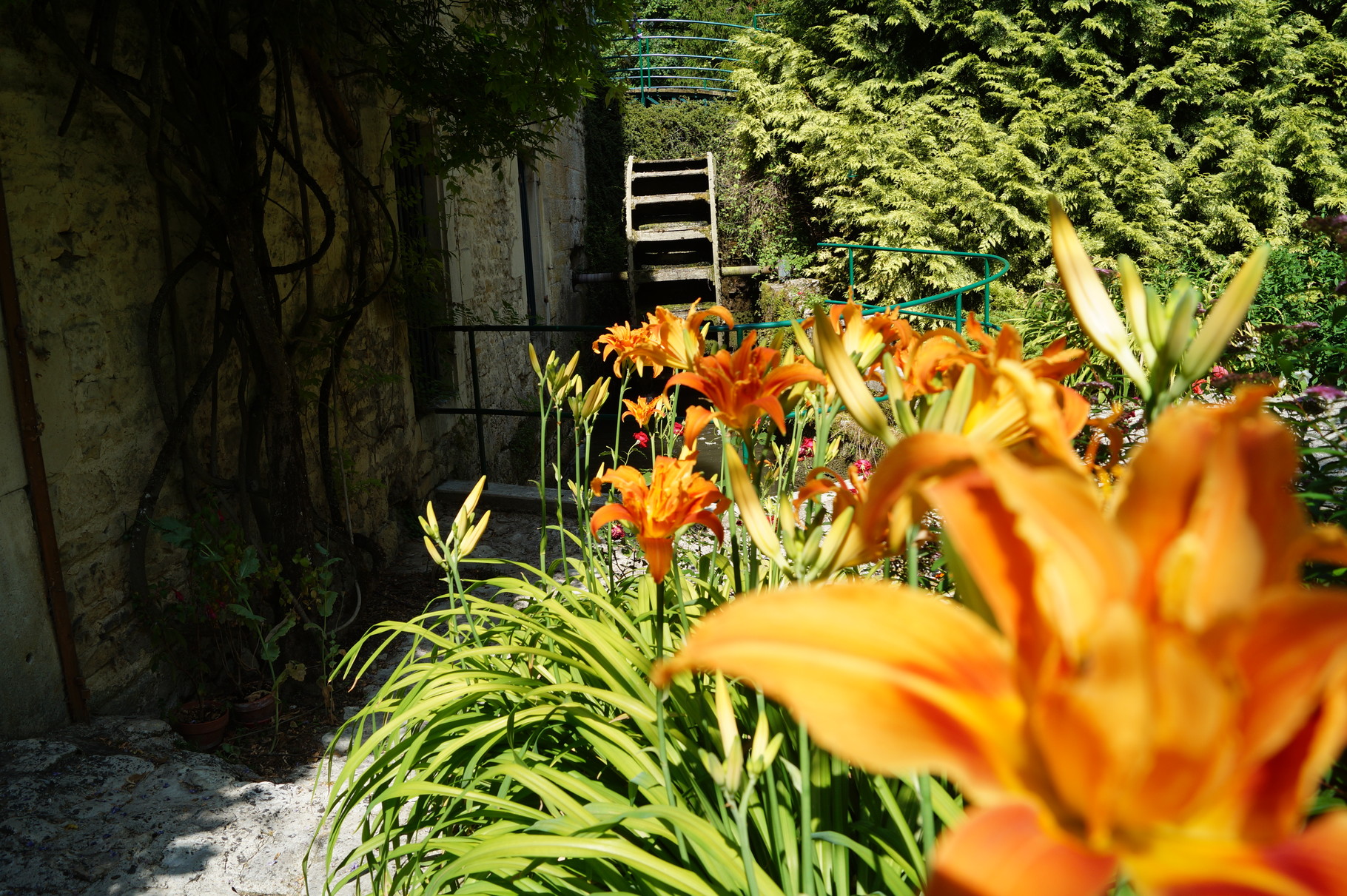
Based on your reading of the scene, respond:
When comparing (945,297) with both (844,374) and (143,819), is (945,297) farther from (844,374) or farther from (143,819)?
(844,374)

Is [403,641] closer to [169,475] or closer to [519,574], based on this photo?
[519,574]

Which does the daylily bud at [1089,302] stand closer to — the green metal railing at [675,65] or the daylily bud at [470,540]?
the daylily bud at [470,540]

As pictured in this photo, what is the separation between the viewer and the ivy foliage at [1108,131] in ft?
29.5

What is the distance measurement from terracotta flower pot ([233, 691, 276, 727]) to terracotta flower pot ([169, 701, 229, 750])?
5 centimetres

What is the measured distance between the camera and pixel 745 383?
1169 millimetres

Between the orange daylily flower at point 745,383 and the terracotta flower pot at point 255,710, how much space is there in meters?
2.18

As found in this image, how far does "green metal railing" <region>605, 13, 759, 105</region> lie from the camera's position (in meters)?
13.2

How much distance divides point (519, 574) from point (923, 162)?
7599mm

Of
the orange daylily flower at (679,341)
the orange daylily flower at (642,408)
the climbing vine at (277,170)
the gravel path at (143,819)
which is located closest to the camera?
the orange daylily flower at (679,341)

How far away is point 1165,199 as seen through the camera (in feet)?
29.5

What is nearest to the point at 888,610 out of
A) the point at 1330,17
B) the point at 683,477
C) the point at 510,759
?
the point at 683,477

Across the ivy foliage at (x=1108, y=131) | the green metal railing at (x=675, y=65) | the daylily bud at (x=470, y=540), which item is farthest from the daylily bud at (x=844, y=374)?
the green metal railing at (x=675, y=65)

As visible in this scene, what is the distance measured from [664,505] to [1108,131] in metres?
9.90

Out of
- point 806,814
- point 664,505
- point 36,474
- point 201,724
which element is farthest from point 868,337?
point 201,724
